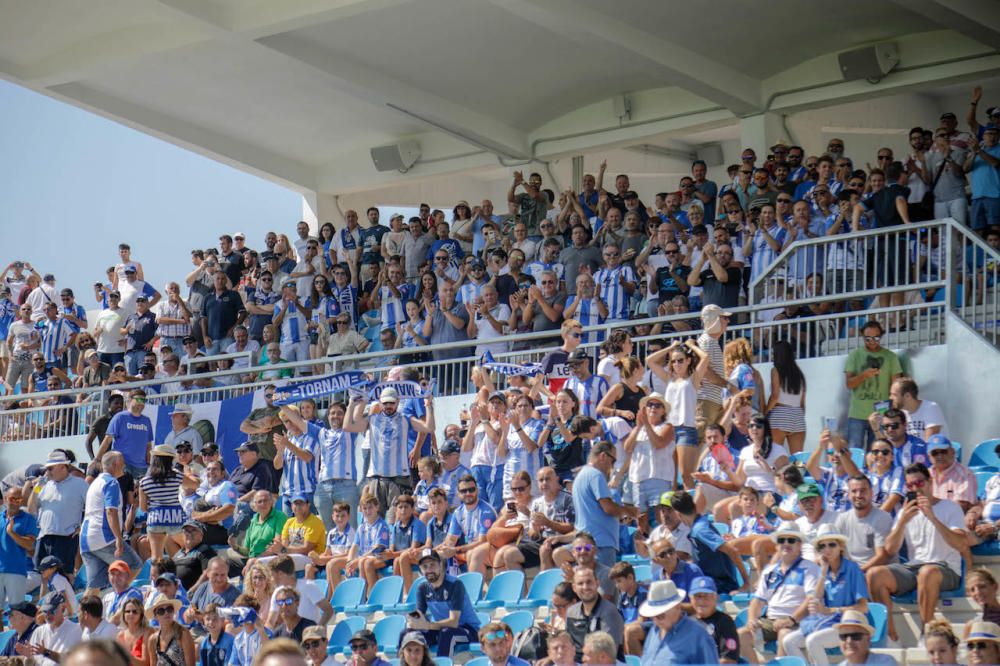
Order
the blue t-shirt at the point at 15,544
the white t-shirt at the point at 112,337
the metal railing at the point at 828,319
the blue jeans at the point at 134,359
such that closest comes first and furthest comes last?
the metal railing at the point at 828,319
the blue t-shirt at the point at 15,544
the blue jeans at the point at 134,359
the white t-shirt at the point at 112,337

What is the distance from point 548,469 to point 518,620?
A: 1615 mm

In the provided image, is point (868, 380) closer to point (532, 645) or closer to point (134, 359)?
point (532, 645)

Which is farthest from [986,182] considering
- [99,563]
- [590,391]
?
[99,563]

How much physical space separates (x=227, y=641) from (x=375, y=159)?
1419 cm

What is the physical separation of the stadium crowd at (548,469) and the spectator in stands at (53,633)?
0.02 m

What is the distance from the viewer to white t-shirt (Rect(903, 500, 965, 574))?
9.81m

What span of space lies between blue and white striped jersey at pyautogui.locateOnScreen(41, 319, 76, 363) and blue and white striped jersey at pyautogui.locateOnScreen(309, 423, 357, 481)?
8230 millimetres

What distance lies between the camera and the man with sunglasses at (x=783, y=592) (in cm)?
929

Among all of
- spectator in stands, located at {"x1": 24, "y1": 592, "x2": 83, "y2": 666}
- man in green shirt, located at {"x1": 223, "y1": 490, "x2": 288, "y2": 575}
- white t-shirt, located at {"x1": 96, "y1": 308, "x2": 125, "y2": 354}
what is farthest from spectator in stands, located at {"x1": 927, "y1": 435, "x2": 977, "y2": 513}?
white t-shirt, located at {"x1": 96, "y1": 308, "x2": 125, "y2": 354}

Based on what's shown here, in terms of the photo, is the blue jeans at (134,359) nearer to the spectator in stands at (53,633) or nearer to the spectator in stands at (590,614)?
the spectator in stands at (53,633)

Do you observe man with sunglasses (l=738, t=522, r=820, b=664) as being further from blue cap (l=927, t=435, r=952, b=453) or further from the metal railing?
the metal railing

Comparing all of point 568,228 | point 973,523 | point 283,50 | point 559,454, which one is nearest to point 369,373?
point 568,228

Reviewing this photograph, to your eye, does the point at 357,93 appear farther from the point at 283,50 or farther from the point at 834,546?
the point at 834,546

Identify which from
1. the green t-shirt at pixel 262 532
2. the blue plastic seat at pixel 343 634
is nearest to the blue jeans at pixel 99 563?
the green t-shirt at pixel 262 532
